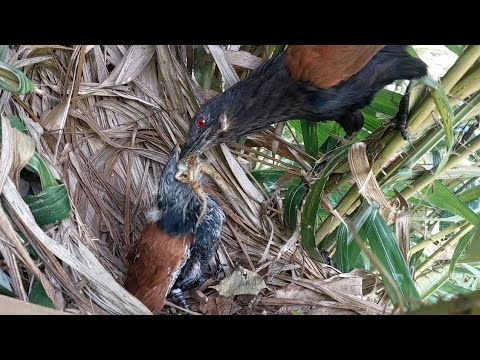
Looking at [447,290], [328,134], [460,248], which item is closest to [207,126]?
[328,134]

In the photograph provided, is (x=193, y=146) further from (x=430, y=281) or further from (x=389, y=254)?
(x=430, y=281)

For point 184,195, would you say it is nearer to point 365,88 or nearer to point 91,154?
point 91,154

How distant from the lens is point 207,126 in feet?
4.70

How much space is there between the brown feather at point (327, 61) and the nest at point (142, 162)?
0.19m

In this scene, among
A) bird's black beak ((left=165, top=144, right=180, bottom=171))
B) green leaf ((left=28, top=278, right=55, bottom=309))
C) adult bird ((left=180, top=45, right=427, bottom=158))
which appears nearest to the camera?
green leaf ((left=28, top=278, right=55, bottom=309))

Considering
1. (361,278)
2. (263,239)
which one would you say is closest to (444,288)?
(361,278)

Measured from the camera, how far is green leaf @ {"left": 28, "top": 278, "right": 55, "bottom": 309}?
975mm

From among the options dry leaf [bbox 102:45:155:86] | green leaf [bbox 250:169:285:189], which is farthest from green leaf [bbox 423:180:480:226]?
dry leaf [bbox 102:45:155:86]

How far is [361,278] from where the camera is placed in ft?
4.27

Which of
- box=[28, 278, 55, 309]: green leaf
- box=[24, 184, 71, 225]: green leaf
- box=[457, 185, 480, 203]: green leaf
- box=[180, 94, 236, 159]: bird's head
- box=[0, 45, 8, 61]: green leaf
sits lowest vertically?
box=[28, 278, 55, 309]: green leaf

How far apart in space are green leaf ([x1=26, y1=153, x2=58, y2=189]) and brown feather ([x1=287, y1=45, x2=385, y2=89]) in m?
0.67

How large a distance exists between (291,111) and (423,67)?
376mm

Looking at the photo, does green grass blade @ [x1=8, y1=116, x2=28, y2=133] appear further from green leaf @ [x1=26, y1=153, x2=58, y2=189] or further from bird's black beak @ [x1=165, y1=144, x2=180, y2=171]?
bird's black beak @ [x1=165, y1=144, x2=180, y2=171]

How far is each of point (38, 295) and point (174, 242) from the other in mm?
541
